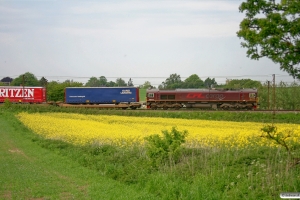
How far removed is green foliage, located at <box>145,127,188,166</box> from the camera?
47.9ft

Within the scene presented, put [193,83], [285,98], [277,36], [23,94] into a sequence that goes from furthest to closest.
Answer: [193,83] → [23,94] → [285,98] → [277,36]

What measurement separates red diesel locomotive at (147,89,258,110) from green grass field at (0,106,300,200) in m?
35.3

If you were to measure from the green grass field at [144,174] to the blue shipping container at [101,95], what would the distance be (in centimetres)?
4008

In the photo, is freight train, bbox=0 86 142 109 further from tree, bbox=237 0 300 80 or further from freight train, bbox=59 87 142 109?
tree, bbox=237 0 300 80

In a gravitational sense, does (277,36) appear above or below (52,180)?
above

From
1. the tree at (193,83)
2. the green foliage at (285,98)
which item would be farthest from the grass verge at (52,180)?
the tree at (193,83)

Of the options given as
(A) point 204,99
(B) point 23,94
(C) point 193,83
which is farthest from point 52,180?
(C) point 193,83

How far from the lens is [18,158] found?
61.8 feet

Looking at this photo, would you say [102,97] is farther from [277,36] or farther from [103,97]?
[277,36]

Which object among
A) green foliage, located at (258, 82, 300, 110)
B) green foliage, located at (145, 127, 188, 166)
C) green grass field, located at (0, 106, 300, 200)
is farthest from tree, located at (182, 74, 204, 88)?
green foliage, located at (145, 127, 188, 166)

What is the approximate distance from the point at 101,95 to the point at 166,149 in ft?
152

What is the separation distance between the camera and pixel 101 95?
60.8m

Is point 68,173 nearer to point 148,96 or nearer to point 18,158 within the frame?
point 18,158

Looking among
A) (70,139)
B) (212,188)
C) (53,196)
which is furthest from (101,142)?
(212,188)
